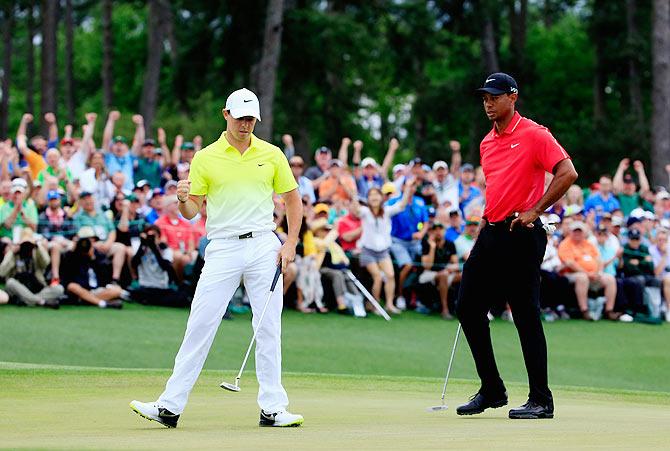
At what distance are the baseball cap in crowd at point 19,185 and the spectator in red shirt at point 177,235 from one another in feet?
6.25

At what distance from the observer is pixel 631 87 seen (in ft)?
141

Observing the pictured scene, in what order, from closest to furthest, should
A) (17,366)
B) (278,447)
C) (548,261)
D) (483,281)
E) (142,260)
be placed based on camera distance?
(278,447), (483,281), (17,366), (142,260), (548,261)

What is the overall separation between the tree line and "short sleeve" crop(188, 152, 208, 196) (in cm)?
1928

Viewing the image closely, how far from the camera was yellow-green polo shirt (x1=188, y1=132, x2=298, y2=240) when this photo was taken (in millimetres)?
7797

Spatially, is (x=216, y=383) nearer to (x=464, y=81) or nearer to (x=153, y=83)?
(x=153, y=83)

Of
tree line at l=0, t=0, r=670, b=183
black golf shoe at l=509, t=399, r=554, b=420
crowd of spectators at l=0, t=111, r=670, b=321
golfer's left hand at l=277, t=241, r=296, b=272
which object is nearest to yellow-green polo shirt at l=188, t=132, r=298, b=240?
golfer's left hand at l=277, t=241, r=296, b=272

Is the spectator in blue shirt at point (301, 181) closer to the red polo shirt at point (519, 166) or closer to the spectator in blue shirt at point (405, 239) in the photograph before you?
the spectator in blue shirt at point (405, 239)

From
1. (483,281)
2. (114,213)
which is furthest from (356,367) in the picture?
(483,281)

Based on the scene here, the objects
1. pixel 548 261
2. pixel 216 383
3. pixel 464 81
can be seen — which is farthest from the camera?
pixel 464 81

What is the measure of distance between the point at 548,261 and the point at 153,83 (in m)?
17.5

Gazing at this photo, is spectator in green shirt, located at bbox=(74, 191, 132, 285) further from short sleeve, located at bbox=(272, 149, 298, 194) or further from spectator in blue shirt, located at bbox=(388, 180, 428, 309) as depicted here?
short sleeve, located at bbox=(272, 149, 298, 194)

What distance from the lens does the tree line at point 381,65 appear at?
30344 millimetres

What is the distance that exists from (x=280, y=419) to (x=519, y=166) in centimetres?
217

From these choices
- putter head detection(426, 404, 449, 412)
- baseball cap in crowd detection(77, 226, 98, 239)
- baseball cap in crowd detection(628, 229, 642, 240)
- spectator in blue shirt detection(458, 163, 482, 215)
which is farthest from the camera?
spectator in blue shirt detection(458, 163, 482, 215)
